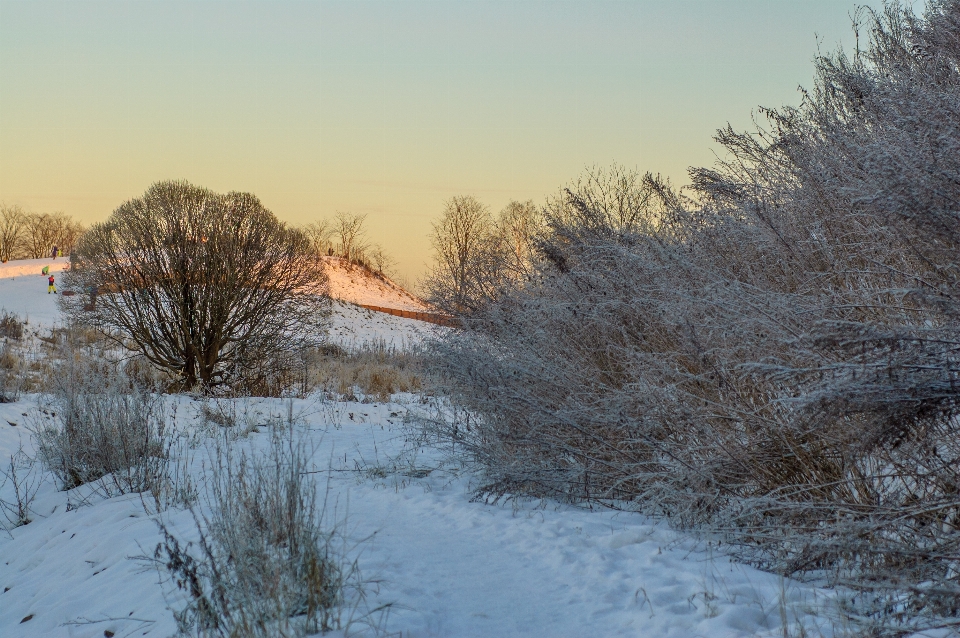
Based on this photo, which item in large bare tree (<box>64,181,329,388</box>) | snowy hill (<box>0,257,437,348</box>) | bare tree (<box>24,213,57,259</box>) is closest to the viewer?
large bare tree (<box>64,181,329,388</box>)

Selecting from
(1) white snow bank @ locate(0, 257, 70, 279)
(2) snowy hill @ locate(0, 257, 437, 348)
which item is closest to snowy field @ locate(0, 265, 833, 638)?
(2) snowy hill @ locate(0, 257, 437, 348)

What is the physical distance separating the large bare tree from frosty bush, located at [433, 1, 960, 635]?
6984 mm

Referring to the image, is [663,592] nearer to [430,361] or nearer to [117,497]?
[430,361]

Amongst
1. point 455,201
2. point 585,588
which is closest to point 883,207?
point 585,588

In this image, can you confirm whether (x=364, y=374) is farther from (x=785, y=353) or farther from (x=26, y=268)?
(x=26, y=268)

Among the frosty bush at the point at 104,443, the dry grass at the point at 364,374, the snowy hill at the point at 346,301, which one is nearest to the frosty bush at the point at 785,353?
the frosty bush at the point at 104,443

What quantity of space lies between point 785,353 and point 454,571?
5.90ft

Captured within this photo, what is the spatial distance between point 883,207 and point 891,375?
695 mm

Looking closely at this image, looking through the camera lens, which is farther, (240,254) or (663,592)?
(240,254)

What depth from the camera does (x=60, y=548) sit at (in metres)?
4.61

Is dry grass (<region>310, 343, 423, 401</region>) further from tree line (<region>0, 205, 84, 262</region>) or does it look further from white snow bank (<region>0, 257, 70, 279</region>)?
tree line (<region>0, 205, 84, 262</region>)

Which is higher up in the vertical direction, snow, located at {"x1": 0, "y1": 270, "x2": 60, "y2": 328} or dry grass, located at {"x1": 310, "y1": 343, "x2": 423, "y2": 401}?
snow, located at {"x1": 0, "y1": 270, "x2": 60, "y2": 328}

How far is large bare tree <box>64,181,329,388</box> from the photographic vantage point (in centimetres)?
1209

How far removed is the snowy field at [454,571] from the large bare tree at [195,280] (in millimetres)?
6970
